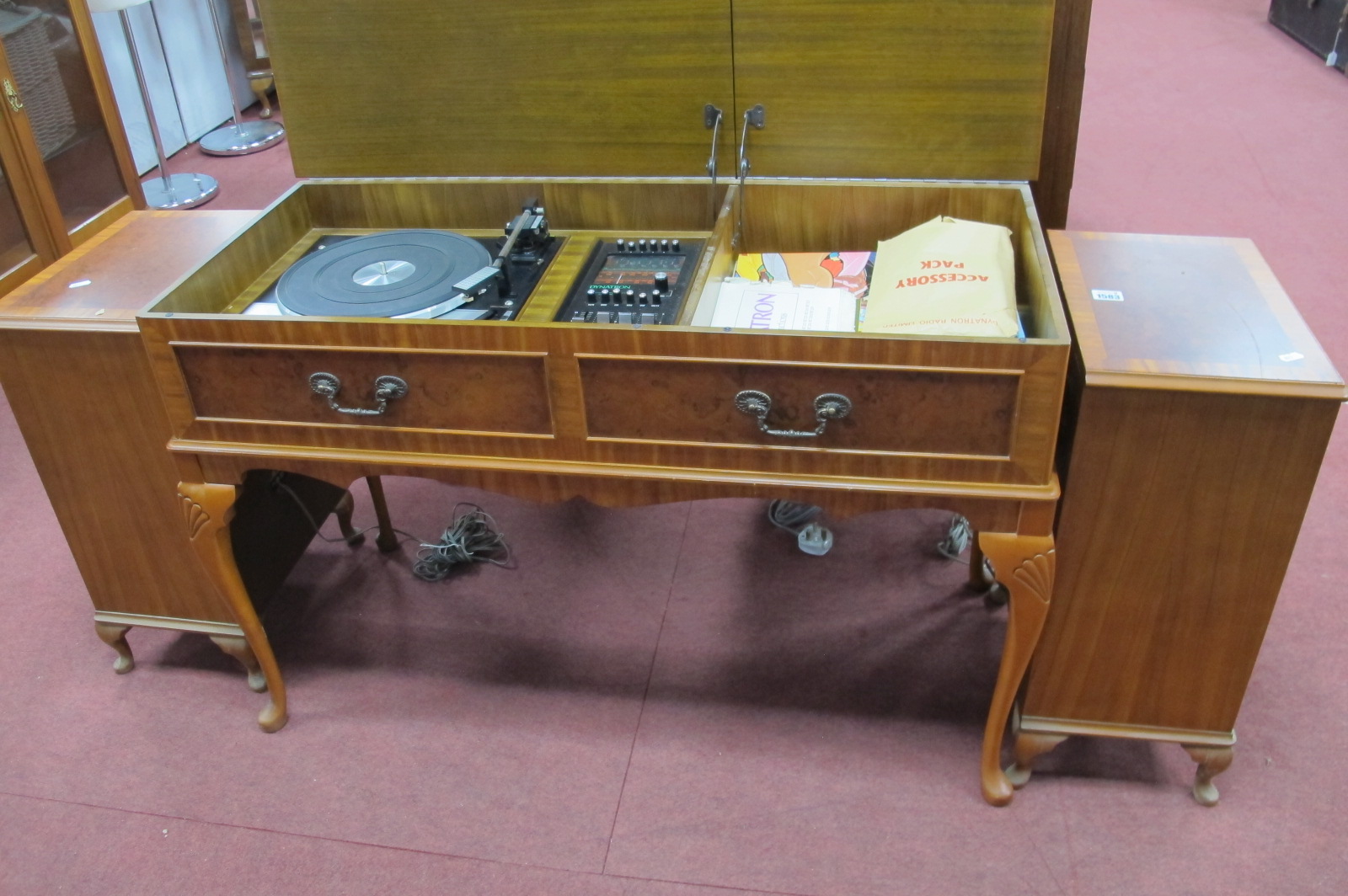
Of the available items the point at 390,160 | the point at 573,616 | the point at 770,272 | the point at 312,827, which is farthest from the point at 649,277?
the point at 312,827

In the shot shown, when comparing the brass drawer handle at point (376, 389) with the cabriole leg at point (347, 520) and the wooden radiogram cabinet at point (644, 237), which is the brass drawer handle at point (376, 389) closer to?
the wooden radiogram cabinet at point (644, 237)

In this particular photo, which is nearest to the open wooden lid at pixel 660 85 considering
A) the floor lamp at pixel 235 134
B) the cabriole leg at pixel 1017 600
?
the cabriole leg at pixel 1017 600

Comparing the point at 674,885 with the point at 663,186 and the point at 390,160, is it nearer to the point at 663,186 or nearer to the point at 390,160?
the point at 663,186

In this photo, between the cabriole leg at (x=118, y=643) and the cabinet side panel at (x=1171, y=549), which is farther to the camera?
the cabriole leg at (x=118, y=643)

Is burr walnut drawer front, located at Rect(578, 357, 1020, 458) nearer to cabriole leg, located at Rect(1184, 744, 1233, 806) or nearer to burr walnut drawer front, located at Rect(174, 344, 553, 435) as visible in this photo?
burr walnut drawer front, located at Rect(174, 344, 553, 435)

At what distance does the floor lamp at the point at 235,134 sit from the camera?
4.55m

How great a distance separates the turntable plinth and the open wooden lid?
86 millimetres

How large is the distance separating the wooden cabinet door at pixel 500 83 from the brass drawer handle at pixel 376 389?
0.57 metres

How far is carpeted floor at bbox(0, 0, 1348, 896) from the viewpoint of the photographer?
164cm

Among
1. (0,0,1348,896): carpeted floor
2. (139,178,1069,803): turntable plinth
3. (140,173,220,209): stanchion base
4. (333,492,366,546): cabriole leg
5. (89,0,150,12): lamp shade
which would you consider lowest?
(0,0,1348,896): carpeted floor

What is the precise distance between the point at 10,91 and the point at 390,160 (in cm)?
191

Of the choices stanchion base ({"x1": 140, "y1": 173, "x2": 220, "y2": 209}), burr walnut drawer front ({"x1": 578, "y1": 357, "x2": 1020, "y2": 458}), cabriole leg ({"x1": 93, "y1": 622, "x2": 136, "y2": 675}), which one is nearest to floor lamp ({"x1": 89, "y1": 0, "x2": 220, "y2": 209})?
stanchion base ({"x1": 140, "y1": 173, "x2": 220, "y2": 209})

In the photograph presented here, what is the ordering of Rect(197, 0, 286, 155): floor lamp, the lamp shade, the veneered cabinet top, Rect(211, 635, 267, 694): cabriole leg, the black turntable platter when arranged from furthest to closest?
Rect(197, 0, 286, 155): floor lamp → the lamp shade → Rect(211, 635, 267, 694): cabriole leg → the black turntable platter → the veneered cabinet top

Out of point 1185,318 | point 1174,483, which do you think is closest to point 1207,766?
point 1174,483
